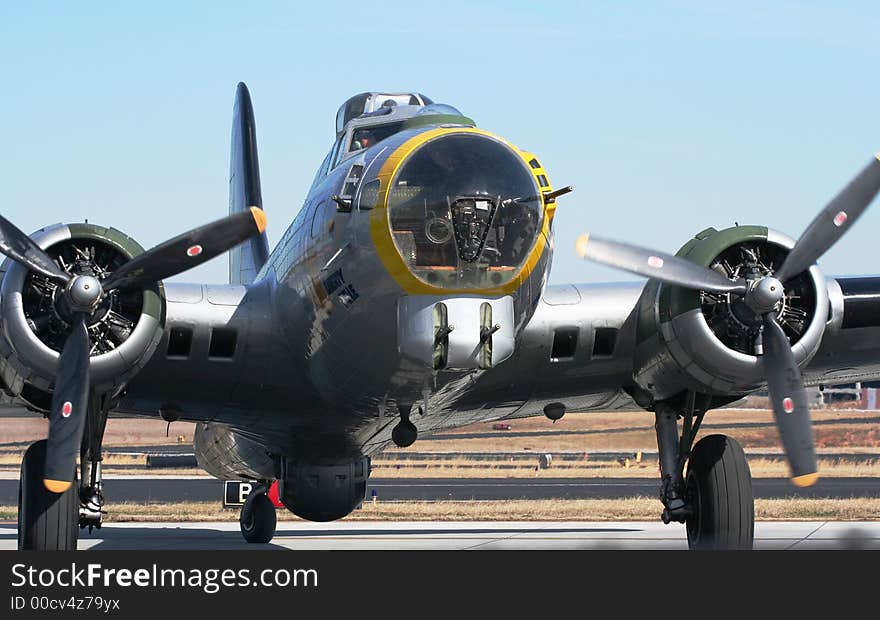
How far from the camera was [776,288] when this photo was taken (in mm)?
12359

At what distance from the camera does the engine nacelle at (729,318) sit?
1282 centimetres

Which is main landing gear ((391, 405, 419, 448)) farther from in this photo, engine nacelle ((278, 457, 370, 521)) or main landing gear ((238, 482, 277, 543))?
main landing gear ((238, 482, 277, 543))

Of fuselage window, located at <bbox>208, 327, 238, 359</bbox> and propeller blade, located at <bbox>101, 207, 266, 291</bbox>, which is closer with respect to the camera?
propeller blade, located at <bbox>101, 207, 266, 291</bbox>

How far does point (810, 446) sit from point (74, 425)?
24.2ft

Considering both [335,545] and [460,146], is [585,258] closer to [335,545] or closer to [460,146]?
[460,146]

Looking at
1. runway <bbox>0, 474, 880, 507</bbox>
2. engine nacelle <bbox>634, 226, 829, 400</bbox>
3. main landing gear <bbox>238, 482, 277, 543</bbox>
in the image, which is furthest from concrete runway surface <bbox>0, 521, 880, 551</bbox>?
runway <bbox>0, 474, 880, 507</bbox>

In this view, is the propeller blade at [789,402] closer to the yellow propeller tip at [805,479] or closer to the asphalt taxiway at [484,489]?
the yellow propeller tip at [805,479]

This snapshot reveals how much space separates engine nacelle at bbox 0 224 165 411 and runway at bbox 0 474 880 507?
1935cm

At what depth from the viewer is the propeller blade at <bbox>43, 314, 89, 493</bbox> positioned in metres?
→ 12.0

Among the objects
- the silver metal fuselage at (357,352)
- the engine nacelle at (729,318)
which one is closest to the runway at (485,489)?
the silver metal fuselage at (357,352)

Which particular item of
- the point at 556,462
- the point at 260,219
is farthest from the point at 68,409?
the point at 556,462

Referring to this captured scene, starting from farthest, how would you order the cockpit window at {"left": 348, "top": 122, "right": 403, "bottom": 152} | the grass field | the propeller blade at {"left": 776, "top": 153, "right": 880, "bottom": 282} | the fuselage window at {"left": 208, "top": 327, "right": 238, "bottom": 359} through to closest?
the grass field, the fuselage window at {"left": 208, "top": 327, "right": 238, "bottom": 359}, the cockpit window at {"left": 348, "top": 122, "right": 403, "bottom": 152}, the propeller blade at {"left": 776, "top": 153, "right": 880, "bottom": 282}

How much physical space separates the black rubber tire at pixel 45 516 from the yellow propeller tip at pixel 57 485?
22.6 inches

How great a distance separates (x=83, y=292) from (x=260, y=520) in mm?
8379
